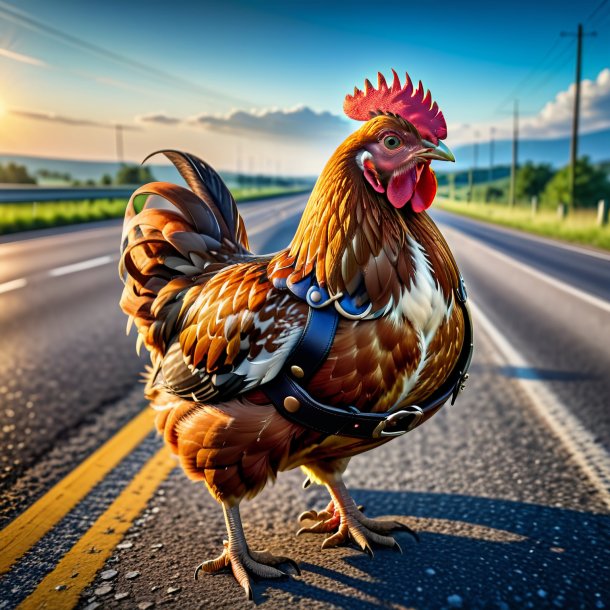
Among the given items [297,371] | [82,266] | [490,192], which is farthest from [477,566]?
[82,266]

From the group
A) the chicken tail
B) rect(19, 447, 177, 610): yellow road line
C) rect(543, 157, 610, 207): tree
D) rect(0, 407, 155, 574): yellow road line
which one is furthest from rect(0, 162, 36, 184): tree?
the chicken tail

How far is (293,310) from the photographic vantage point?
1783 millimetres

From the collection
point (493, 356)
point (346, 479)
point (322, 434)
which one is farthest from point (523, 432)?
point (322, 434)

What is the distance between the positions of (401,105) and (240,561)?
5.56ft

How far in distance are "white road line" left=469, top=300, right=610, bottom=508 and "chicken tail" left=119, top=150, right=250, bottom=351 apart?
7.29ft

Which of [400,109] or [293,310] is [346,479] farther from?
[400,109]

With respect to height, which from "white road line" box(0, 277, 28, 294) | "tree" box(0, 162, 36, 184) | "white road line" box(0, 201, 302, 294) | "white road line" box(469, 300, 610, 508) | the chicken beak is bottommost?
"white road line" box(469, 300, 610, 508)

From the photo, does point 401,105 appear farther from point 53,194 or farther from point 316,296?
point 53,194

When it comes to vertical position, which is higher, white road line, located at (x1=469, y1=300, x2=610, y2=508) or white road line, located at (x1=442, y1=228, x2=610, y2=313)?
white road line, located at (x1=442, y1=228, x2=610, y2=313)

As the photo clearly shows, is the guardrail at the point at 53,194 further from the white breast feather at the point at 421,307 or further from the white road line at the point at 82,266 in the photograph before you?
the white breast feather at the point at 421,307

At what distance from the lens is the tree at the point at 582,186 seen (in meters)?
36.9

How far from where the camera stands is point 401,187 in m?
1.77

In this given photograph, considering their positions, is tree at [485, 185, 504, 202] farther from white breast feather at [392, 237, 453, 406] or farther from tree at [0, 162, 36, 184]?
tree at [0, 162, 36, 184]

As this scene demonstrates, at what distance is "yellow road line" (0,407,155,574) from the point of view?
258 centimetres
